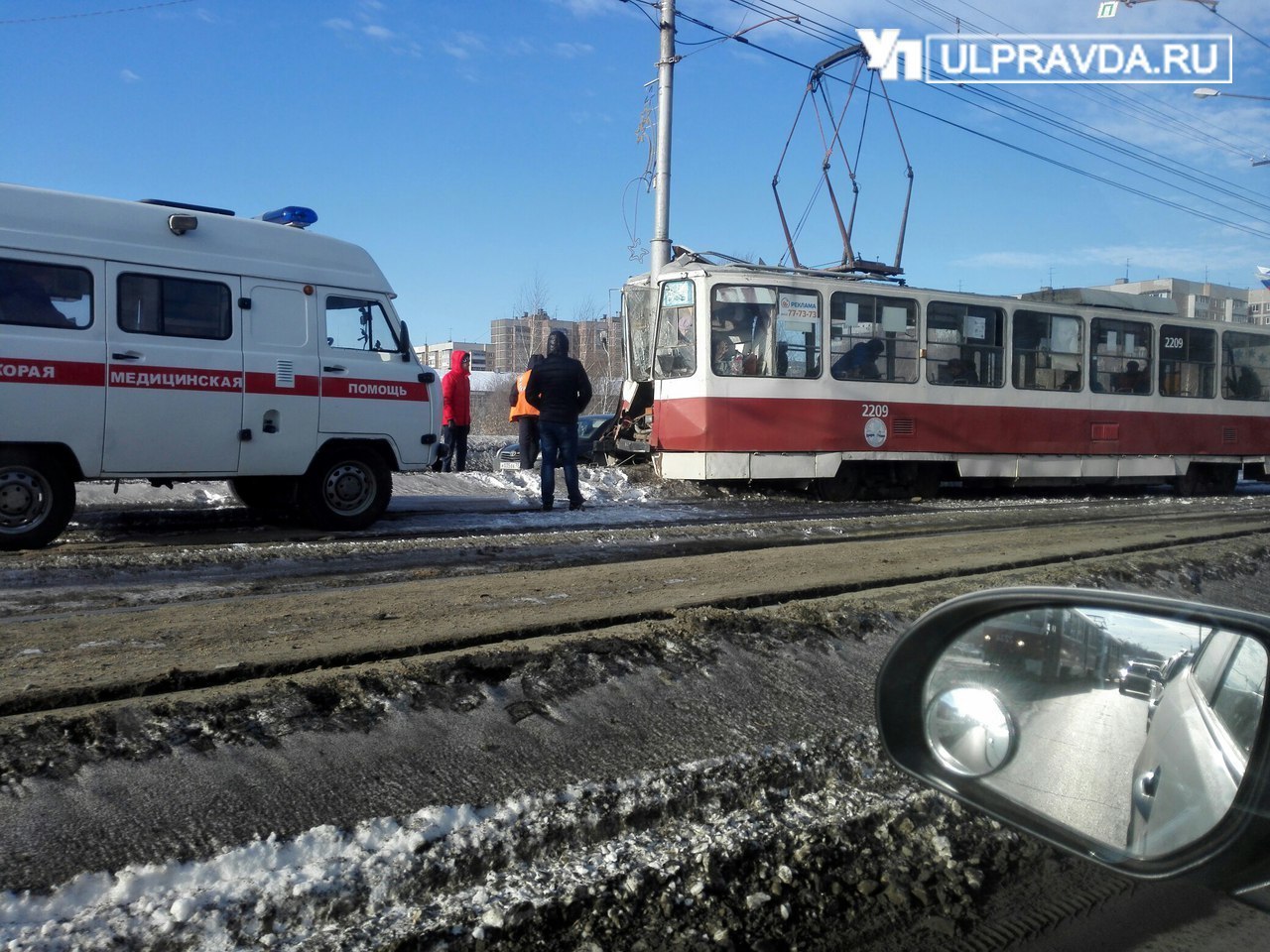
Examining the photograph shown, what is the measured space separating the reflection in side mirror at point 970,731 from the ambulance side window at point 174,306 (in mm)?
7845

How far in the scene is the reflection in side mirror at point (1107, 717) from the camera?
1697mm

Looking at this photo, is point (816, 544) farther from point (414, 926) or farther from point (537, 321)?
point (537, 321)

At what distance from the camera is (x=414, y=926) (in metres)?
2.57

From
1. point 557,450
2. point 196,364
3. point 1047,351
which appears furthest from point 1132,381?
point 196,364

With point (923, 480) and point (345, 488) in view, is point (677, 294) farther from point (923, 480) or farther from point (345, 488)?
point (345, 488)

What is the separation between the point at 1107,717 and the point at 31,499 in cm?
A: 809

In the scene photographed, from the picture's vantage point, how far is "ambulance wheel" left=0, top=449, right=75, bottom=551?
776 centimetres

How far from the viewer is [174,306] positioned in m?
8.48

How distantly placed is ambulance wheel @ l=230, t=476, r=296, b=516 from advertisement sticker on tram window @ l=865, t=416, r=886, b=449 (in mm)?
8181

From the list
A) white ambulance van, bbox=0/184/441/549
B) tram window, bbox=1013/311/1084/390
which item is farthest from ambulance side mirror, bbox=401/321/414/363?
tram window, bbox=1013/311/1084/390

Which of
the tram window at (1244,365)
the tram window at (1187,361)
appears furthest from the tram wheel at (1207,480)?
the tram window at (1187,361)

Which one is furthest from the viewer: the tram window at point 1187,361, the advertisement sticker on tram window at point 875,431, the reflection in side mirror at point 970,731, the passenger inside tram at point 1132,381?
the tram window at point 1187,361

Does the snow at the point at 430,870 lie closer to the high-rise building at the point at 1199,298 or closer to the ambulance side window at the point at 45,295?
the ambulance side window at the point at 45,295

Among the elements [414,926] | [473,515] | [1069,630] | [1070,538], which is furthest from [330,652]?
[1070,538]
